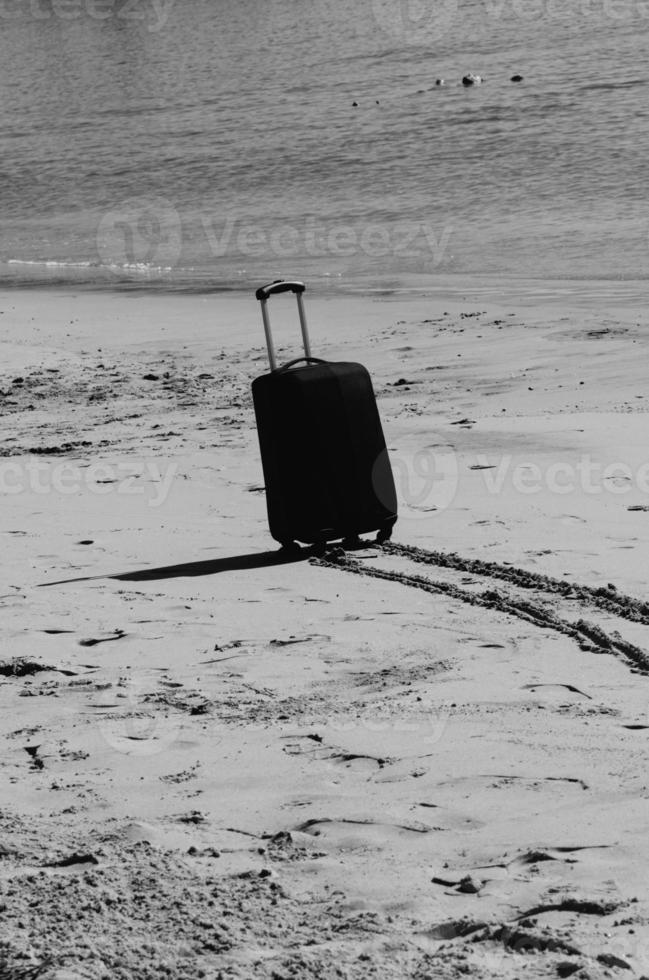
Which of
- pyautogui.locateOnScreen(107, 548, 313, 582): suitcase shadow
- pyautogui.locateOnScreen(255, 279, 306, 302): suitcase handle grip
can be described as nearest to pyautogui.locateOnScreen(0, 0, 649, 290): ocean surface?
pyautogui.locateOnScreen(255, 279, 306, 302): suitcase handle grip

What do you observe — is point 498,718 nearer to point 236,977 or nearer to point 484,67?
point 236,977

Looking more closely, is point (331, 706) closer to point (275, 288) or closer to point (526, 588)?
point (526, 588)

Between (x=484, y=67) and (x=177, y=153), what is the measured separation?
40.3ft

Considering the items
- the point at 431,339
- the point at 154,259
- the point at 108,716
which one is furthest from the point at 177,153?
the point at 108,716

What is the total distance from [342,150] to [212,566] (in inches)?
822

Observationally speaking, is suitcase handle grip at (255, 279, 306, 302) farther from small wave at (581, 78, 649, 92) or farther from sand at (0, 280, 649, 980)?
small wave at (581, 78, 649, 92)

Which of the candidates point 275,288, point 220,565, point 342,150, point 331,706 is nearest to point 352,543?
point 220,565

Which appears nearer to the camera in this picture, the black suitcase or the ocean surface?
the black suitcase

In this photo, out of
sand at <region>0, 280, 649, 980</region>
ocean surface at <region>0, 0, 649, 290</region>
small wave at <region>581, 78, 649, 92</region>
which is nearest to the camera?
sand at <region>0, 280, 649, 980</region>

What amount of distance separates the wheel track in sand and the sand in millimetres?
17

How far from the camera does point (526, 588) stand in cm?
508

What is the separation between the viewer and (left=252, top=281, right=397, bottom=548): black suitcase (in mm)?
5645

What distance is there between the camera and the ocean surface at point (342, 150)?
17047 millimetres

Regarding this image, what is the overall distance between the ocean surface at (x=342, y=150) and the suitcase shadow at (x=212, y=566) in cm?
931
